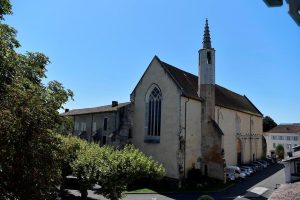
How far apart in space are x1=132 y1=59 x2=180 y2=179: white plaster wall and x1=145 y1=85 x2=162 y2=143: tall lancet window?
67cm

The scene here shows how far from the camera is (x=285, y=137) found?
285 ft

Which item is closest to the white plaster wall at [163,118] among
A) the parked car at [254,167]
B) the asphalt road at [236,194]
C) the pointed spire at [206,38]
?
the asphalt road at [236,194]

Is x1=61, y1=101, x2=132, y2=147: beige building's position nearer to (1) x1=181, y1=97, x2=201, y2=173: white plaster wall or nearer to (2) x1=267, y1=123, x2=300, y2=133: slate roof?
(1) x1=181, y1=97, x2=201, y2=173: white plaster wall

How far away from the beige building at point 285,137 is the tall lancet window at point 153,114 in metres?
53.3

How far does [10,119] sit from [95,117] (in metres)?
44.6

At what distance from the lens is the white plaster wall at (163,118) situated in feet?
125

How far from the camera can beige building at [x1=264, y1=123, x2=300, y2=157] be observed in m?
84.1

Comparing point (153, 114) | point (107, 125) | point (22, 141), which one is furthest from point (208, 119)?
point (22, 141)

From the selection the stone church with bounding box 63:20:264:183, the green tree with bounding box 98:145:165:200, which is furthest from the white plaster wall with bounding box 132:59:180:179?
the green tree with bounding box 98:145:165:200

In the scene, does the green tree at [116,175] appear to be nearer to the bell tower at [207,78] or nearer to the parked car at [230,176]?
the bell tower at [207,78]

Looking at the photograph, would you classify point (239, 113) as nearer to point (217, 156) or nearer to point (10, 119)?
point (217, 156)

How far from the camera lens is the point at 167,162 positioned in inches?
1510

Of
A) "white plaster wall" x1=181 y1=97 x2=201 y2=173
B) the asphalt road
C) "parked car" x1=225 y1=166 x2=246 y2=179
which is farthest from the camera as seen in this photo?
"parked car" x1=225 y1=166 x2=246 y2=179

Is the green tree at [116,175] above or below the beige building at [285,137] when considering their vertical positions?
below
